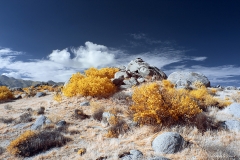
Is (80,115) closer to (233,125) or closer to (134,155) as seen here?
(134,155)

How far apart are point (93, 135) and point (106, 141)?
1349 millimetres

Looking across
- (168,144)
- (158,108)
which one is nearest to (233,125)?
(158,108)

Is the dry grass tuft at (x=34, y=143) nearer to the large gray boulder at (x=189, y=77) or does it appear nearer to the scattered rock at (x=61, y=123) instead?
the scattered rock at (x=61, y=123)

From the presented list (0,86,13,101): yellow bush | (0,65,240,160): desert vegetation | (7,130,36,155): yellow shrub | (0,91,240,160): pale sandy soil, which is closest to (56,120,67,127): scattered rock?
(0,65,240,160): desert vegetation

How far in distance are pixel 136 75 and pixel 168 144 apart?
1739cm

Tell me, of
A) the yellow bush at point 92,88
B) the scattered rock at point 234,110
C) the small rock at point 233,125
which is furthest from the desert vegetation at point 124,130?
the yellow bush at point 92,88

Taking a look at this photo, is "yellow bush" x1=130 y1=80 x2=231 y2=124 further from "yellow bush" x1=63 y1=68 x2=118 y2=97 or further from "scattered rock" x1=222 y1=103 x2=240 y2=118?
"yellow bush" x1=63 y1=68 x2=118 y2=97

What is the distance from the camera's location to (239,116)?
41.9 feet

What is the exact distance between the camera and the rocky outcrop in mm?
22156

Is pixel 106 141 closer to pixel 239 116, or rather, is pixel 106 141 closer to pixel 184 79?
pixel 239 116

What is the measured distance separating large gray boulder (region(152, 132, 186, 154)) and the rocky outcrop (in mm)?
12632

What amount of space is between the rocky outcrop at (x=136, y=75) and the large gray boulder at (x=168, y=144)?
12.6 m

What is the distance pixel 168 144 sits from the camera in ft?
28.2

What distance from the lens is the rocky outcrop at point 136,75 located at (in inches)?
872
